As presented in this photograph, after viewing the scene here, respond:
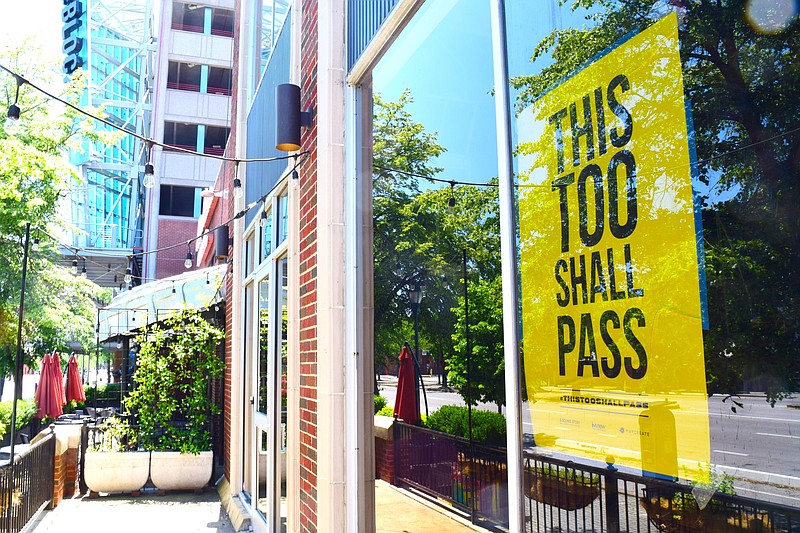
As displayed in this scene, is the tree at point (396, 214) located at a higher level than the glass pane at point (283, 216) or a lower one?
lower

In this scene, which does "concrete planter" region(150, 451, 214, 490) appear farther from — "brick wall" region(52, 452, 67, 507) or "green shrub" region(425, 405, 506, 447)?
"green shrub" region(425, 405, 506, 447)

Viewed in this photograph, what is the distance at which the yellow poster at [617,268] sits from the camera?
1602mm

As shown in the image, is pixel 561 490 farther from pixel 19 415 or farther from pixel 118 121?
pixel 118 121

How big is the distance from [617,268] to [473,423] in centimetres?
102

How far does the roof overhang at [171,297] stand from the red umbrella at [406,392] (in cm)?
842

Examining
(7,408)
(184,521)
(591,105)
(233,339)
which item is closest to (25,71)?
(7,408)

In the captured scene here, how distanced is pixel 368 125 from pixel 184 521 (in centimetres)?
603

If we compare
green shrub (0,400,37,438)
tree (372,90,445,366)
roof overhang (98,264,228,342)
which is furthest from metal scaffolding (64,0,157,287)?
tree (372,90,445,366)

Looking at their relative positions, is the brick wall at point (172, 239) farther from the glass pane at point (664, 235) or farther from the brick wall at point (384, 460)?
the glass pane at point (664, 235)

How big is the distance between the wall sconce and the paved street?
366cm

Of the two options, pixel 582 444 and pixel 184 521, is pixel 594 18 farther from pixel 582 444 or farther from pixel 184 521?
pixel 184 521

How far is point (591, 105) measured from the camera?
1.96m

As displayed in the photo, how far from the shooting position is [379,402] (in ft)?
11.7

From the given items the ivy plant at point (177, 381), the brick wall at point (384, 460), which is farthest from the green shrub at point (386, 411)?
the ivy plant at point (177, 381)
